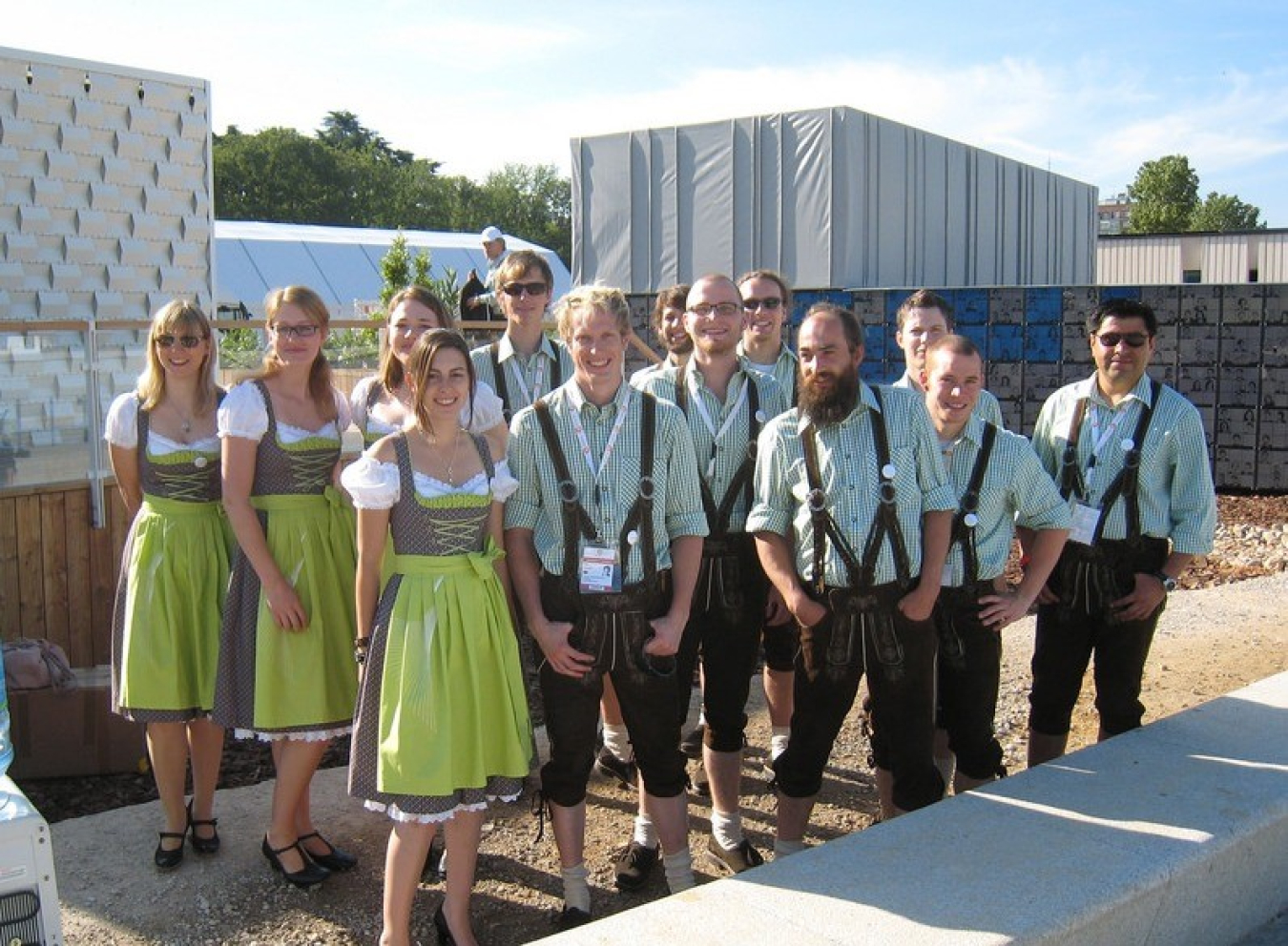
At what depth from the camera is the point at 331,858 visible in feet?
13.8

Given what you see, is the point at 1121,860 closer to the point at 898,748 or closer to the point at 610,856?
the point at 898,748

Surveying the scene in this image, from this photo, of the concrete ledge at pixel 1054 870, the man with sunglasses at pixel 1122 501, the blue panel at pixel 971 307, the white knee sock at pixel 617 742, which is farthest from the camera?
the blue panel at pixel 971 307

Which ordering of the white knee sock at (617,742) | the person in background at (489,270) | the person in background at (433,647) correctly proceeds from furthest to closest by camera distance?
the person in background at (489,270)
the white knee sock at (617,742)
the person in background at (433,647)

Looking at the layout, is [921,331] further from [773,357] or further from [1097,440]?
[1097,440]

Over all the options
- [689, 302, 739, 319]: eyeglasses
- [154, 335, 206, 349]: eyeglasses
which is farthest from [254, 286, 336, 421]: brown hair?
[689, 302, 739, 319]: eyeglasses

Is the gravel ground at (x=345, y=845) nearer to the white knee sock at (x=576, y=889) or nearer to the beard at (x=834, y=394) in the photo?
the white knee sock at (x=576, y=889)

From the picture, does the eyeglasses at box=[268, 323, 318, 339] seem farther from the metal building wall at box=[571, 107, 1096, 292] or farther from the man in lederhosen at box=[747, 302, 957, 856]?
the metal building wall at box=[571, 107, 1096, 292]

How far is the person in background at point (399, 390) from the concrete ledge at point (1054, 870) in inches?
69.5

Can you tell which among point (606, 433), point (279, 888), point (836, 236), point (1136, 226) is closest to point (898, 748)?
point (606, 433)

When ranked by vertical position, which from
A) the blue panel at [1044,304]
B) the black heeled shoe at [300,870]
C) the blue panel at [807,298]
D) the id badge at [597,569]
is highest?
the blue panel at [807,298]

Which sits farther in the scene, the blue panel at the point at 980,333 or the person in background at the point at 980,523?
the blue panel at the point at 980,333

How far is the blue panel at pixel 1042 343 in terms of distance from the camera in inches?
564

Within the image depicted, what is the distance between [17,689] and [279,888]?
7.76 ft

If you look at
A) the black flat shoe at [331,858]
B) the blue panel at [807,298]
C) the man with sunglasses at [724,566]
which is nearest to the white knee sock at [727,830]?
the man with sunglasses at [724,566]
